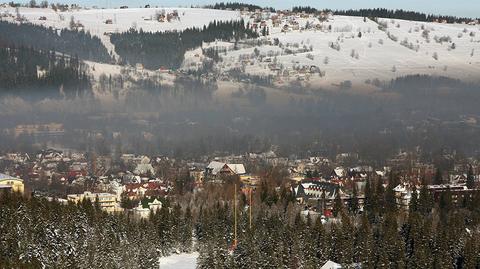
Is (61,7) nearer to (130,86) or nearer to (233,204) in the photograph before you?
(130,86)

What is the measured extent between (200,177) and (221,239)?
28265 mm

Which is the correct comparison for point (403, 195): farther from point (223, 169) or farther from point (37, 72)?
point (37, 72)

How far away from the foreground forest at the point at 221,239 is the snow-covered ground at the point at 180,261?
46 centimetres

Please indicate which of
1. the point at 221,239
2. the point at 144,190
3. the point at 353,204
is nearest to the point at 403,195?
the point at 353,204

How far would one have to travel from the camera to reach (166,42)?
120 metres

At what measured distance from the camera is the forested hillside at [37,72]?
107 m

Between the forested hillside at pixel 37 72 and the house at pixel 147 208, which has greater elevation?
the house at pixel 147 208

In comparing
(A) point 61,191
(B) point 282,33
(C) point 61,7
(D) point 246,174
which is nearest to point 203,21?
(B) point 282,33

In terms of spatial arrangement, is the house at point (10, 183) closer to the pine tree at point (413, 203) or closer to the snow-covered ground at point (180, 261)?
the snow-covered ground at point (180, 261)

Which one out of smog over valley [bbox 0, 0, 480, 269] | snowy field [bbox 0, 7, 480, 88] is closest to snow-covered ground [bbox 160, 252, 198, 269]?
smog over valley [bbox 0, 0, 480, 269]

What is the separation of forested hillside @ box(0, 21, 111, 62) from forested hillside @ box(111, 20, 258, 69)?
2712 millimetres

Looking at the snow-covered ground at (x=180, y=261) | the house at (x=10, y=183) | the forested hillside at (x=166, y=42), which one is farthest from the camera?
the forested hillside at (x=166, y=42)

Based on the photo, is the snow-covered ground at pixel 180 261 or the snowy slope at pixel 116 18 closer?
the snow-covered ground at pixel 180 261

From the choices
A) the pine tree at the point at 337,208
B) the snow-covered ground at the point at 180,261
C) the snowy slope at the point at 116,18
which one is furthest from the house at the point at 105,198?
the snowy slope at the point at 116,18
